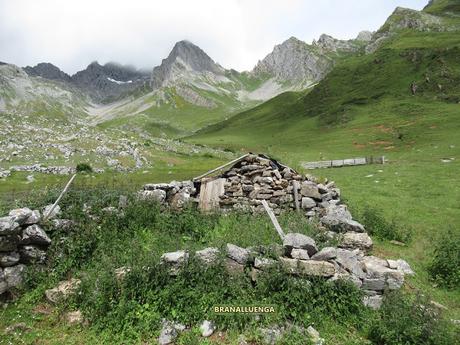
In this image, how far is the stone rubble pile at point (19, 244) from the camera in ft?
39.3

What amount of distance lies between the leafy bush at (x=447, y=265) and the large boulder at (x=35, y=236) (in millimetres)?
14474

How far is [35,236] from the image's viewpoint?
12852 millimetres

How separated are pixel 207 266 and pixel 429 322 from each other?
252 inches

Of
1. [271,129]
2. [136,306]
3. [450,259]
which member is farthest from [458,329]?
[271,129]

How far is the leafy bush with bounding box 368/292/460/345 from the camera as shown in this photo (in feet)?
28.8

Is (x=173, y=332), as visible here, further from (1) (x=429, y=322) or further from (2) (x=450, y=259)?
(2) (x=450, y=259)

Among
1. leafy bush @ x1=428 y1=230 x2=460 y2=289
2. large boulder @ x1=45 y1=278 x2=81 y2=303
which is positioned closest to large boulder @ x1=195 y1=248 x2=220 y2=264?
large boulder @ x1=45 y1=278 x2=81 y2=303

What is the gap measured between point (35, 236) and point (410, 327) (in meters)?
12.5

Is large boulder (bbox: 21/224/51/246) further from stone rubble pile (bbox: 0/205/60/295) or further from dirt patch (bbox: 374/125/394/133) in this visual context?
dirt patch (bbox: 374/125/394/133)

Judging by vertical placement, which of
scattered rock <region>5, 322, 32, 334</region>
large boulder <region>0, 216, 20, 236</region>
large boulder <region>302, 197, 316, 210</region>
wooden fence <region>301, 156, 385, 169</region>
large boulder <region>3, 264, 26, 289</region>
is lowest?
scattered rock <region>5, 322, 32, 334</region>

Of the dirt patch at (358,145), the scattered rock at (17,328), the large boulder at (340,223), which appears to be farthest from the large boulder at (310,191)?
the dirt patch at (358,145)

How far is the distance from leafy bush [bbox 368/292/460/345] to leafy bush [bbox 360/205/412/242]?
6873mm

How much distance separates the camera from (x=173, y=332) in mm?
9883

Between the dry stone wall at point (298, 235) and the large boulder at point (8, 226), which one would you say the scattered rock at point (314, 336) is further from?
the large boulder at point (8, 226)
